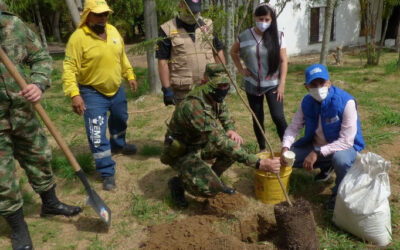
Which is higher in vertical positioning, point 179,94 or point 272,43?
point 272,43

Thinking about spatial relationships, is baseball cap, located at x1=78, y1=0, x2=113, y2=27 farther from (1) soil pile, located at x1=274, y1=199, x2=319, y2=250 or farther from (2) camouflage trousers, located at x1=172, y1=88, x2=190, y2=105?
(1) soil pile, located at x1=274, y1=199, x2=319, y2=250

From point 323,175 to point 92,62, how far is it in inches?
102

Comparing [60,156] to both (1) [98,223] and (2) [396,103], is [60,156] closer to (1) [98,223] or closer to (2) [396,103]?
(1) [98,223]

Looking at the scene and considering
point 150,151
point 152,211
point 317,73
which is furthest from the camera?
point 150,151

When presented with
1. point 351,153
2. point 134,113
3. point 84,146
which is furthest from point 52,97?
point 351,153

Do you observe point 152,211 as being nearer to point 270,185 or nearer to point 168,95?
point 270,185

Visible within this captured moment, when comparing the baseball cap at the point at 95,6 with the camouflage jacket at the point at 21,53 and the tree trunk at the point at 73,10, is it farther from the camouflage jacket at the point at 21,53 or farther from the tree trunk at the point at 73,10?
the tree trunk at the point at 73,10

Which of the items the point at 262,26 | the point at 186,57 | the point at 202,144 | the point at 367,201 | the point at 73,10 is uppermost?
the point at 73,10

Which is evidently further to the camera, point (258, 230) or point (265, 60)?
point (265, 60)

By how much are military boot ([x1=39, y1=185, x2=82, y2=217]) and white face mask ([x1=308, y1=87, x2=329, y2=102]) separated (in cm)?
239

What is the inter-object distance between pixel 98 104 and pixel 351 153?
2460 mm

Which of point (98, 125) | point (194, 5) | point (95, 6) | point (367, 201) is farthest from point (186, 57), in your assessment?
point (367, 201)

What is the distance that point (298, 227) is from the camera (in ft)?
8.00

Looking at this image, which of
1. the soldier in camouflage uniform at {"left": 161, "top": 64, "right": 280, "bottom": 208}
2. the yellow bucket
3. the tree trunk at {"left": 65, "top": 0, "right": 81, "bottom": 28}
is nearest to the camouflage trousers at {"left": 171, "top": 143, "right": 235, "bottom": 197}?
the soldier in camouflage uniform at {"left": 161, "top": 64, "right": 280, "bottom": 208}
